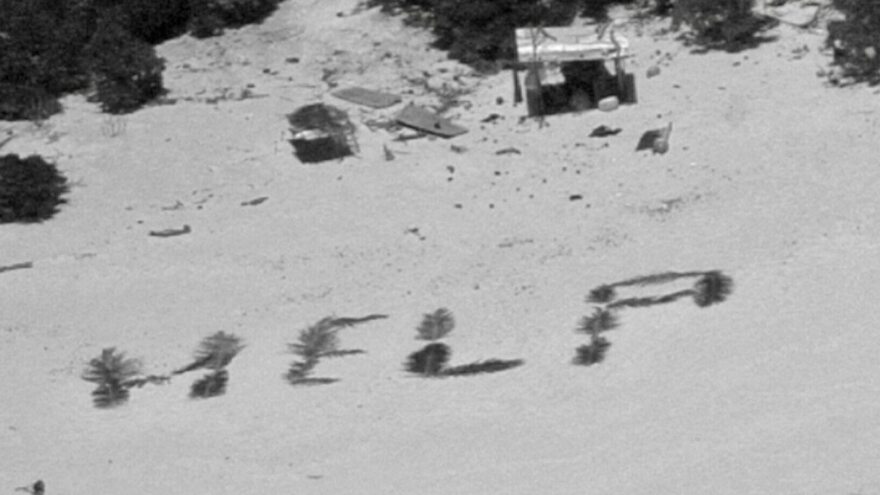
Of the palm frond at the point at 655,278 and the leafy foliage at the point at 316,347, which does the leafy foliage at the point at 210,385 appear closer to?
the leafy foliage at the point at 316,347

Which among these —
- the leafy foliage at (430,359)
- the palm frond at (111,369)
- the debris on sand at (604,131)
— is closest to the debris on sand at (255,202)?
the palm frond at (111,369)

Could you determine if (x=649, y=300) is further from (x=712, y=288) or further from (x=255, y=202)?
(x=255, y=202)

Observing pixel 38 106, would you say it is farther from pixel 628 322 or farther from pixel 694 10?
pixel 628 322

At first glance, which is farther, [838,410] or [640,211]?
[640,211]

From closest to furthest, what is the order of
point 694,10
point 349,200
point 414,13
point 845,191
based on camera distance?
point 845,191 → point 349,200 → point 694,10 → point 414,13

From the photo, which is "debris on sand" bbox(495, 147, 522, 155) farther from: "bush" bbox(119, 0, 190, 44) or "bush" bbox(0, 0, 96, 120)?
"bush" bbox(119, 0, 190, 44)

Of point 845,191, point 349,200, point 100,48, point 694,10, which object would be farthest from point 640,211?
point 100,48

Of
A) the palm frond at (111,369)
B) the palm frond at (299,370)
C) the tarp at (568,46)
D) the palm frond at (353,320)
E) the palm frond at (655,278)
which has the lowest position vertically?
the palm frond at (353,320)
